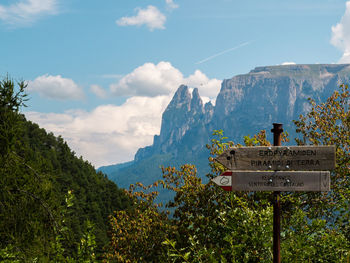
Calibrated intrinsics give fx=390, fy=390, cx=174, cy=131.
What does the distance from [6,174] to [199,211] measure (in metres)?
5.51

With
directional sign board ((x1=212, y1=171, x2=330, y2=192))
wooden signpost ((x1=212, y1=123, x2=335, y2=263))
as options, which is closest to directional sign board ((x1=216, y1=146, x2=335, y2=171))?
wooden signpost ((x1=212, y1=123, x2=335, y2=263))

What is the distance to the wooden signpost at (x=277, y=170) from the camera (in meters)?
5.29

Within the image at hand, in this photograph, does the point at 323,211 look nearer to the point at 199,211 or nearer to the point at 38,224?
the point at 199,211

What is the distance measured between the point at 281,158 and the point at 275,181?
333 mm

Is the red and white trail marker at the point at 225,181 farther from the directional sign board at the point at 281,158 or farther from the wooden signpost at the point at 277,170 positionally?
the directional sign board at the point at 281,158

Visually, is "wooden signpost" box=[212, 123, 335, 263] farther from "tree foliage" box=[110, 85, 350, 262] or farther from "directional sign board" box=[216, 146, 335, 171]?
"tree foliage" box=[110, 85, 350, 262]

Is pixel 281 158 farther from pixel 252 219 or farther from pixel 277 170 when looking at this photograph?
pixel 252 219

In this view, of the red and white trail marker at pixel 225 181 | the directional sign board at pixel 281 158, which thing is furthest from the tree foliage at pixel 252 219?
the directional sign board at pixel 281 158

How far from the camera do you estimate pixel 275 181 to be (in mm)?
5344

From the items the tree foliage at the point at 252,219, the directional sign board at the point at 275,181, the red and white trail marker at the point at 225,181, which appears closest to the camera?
the directional sign board at the point at 275,181

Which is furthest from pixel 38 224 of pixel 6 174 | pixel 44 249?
pixel 6 174

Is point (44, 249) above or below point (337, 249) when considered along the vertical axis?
below

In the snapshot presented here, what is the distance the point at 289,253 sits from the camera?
20.4ft

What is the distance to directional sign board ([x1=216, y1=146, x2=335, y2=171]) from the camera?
210 inches
